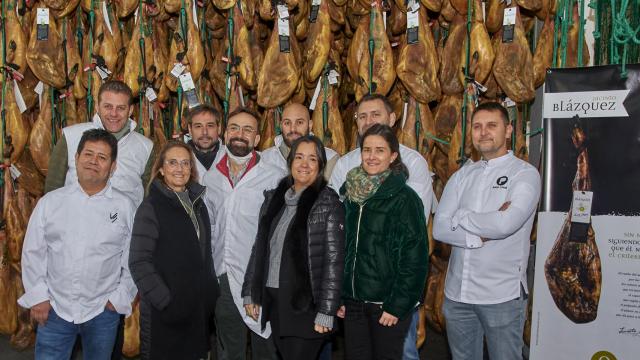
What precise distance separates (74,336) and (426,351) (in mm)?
2573

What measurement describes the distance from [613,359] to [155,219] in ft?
7.82

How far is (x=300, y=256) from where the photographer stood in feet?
8.90

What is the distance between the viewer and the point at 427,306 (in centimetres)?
430

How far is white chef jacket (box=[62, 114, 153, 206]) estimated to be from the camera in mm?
3346

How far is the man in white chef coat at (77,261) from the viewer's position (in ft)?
8.87

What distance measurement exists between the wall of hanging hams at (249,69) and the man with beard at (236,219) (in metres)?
0.98

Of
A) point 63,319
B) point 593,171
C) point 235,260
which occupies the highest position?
point 593,171

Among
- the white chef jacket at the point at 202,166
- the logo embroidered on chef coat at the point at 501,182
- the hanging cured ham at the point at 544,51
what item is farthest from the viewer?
the hanging cured ham at the point at 544,51

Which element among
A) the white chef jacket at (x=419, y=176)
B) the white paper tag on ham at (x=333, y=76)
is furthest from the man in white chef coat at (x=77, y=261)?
the white paper tag on ham at (x=333, y=76)

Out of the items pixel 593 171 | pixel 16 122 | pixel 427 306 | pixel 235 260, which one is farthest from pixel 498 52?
pixel 16 122

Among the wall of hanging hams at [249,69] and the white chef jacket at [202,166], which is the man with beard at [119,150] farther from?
the wall of hanging hams at [249,69]

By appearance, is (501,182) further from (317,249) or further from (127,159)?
(127,159)

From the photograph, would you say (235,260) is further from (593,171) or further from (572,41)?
(572,41)

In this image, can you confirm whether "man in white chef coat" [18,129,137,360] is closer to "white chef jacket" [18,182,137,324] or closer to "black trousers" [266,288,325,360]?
"white chef jacket" [18,182,137,324]
